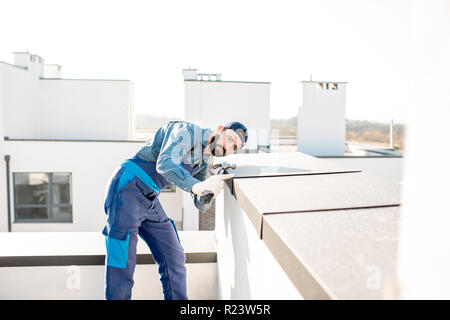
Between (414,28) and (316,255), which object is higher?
(414,28)

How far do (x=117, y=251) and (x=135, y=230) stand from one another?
5.8 inches

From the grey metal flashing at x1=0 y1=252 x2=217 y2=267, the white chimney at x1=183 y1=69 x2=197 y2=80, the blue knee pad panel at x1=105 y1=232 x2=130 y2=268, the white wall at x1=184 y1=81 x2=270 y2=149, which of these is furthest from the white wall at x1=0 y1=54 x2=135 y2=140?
the blue knee pad panel at x1=105 y1=232 x2=130 y2=268

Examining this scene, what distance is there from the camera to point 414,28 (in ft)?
1.43

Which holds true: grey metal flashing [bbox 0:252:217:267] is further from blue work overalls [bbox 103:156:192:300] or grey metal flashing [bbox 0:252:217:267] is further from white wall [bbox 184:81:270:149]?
white wall [bbox 184:81:270:149]

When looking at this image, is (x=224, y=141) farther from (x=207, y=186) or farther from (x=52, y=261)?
(x=52, y=261)

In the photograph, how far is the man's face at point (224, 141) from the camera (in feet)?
7.09

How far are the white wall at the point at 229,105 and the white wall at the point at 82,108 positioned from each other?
3.48 metres

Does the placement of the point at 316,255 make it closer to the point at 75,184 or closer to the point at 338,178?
the point at 338,178

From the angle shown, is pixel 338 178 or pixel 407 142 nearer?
pixel 407 142

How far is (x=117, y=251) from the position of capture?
1.82 meters

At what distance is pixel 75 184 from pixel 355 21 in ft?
30.0

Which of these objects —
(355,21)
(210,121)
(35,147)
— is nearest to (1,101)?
(35,147)

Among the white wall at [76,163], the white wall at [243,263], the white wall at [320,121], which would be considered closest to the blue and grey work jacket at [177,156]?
the white wall at [243,263]
